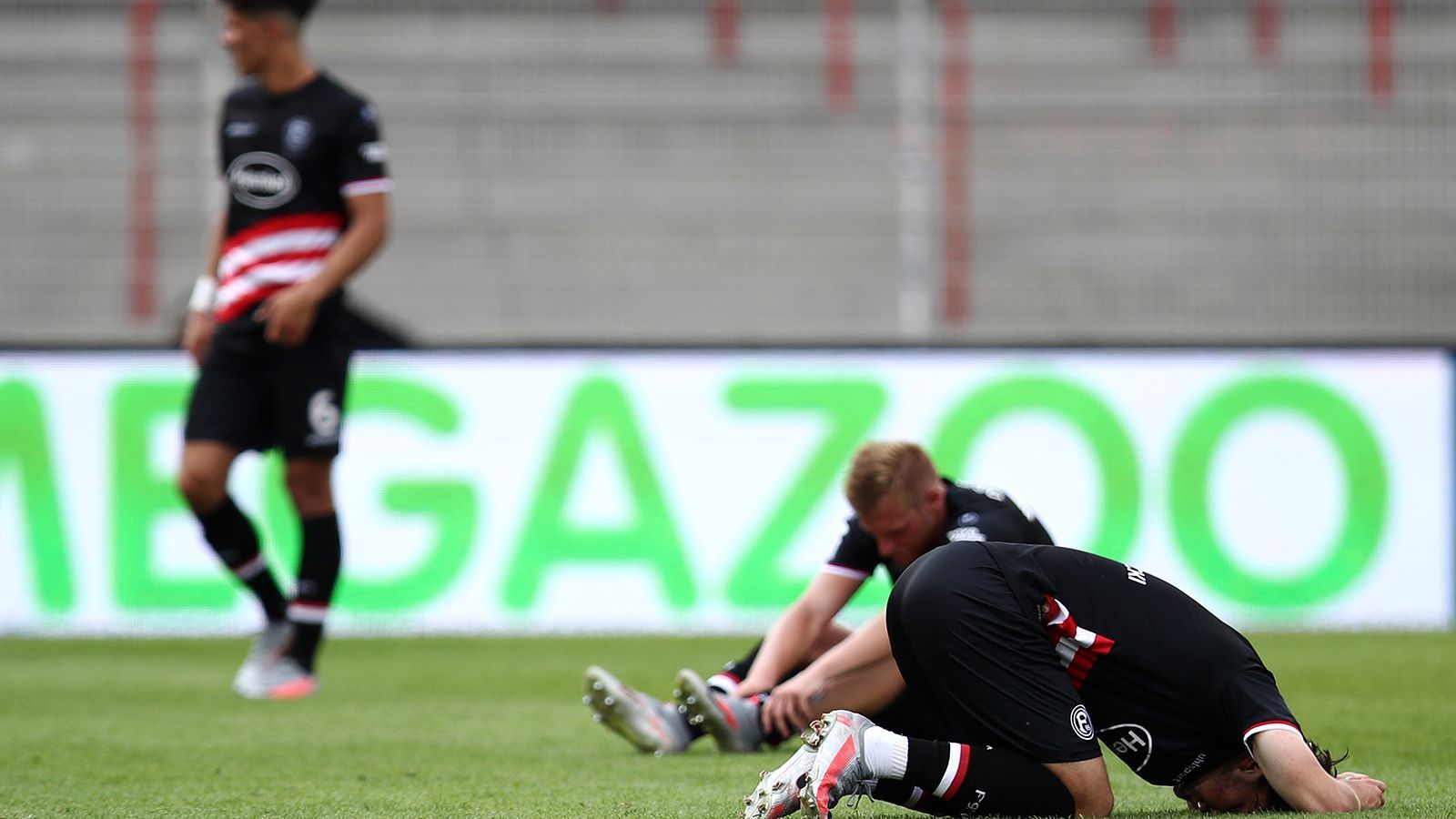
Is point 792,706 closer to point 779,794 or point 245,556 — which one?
point 779,794

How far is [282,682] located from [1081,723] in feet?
9.23

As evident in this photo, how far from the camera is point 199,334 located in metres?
5.22

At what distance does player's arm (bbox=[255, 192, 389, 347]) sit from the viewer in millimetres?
4984

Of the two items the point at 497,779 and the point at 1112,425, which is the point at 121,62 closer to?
the point at 1112,425

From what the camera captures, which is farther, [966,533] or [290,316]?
[290,316]

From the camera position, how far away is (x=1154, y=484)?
7.27 metres

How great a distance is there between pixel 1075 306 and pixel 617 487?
2.49 meters

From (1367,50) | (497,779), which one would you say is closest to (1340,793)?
(497,779)

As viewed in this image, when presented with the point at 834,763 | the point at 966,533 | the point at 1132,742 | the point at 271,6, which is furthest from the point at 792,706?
the point at 271,6

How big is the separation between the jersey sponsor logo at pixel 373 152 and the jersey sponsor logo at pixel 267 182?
0.18 m

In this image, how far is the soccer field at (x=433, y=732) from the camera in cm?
328

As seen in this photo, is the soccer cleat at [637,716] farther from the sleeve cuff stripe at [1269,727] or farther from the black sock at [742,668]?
the sleeve cuff stripe at [1269,727]

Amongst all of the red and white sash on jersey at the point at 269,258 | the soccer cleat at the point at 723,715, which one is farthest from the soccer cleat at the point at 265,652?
the soccer cleat at the point at 723,715

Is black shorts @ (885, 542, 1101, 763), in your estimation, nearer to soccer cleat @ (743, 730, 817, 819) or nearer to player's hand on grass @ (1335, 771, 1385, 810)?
soccer cleat @ (743, 730, 817, 819)
